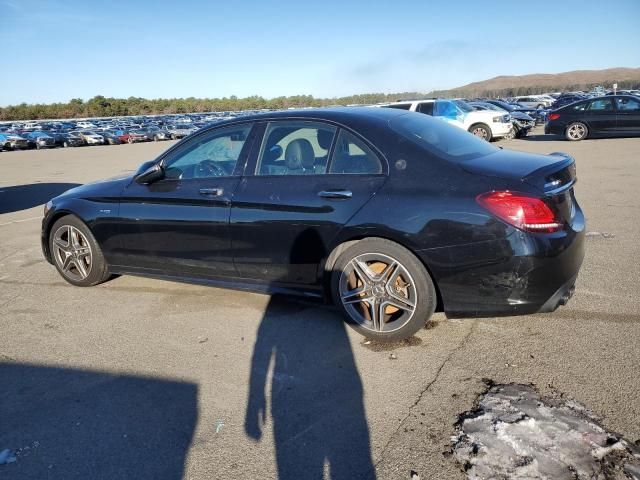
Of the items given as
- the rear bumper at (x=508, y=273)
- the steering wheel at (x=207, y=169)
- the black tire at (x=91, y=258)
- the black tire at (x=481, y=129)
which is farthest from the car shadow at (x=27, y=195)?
the black tire at (x=481, y=129)

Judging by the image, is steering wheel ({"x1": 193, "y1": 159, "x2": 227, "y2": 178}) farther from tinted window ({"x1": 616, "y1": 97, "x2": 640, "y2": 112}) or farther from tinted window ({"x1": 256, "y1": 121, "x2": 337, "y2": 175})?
tinted window ({"x1": 616, "y1": 97, "x2": 640, "y2": 112})

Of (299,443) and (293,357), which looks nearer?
(299,443)

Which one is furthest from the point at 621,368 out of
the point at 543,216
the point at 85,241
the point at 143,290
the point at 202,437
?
the point at 85,241

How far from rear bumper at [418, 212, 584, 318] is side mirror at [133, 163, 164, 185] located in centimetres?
247

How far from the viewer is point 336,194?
348 cm

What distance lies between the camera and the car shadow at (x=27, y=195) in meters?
10.2

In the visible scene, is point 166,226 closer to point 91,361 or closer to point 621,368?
point 91,361

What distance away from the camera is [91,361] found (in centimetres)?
346

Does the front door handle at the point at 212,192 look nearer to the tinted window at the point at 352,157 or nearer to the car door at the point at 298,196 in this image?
the car door at the point at 298,196

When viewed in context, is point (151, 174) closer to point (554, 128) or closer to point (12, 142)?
point (554, 128)

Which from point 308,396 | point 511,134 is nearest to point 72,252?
point 308,396

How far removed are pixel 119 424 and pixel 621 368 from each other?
9.51 feet

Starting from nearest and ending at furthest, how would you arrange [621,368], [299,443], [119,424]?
1. [299,443]
2. [119,424]
3. [621,368]

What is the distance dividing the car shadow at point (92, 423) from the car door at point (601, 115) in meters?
18.2
